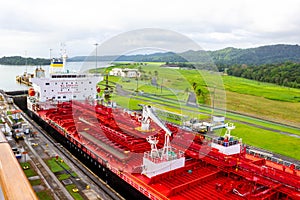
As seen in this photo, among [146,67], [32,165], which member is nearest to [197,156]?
[146,67]

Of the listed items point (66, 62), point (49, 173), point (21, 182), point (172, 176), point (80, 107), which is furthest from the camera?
point (66, 62)

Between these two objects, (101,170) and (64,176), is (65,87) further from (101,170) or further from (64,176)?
(101,170)

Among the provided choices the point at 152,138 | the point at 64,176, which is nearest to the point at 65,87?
the point at 64,176

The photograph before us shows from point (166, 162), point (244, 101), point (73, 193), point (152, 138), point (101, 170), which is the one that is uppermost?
point (152, 138)

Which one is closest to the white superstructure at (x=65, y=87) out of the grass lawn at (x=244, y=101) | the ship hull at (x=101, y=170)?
the grass lawn at (x=244, y=101)

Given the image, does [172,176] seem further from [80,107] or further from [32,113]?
[32,113]

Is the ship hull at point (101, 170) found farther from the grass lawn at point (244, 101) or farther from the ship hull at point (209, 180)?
the grass lawn at point (244, 101)

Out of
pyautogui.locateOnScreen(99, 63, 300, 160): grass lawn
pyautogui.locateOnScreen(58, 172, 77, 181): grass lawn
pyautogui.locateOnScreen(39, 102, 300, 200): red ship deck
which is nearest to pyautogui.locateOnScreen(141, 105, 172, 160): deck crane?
pyautogui.locateOnScreen(39, 102, 300, 200): red ship deck
